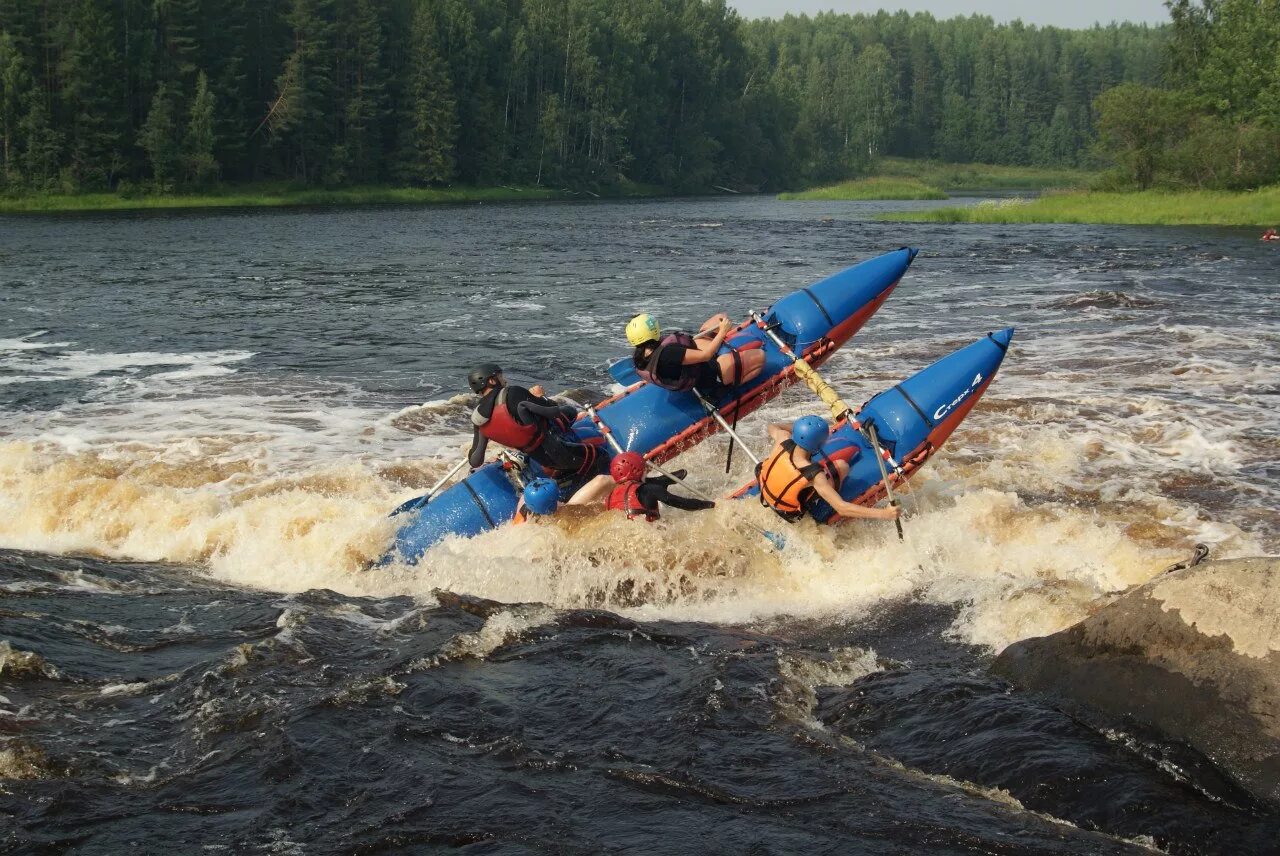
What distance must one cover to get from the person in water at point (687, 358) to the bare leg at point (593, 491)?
108cm

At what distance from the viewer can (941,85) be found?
477 feet

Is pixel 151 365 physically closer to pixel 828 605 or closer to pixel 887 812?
pixel 828 605

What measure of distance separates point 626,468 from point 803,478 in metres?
1.49

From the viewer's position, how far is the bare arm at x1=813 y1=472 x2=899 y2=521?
921 centimetres

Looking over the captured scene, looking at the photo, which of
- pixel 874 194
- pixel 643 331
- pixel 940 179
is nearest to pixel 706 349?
pixel 643 331

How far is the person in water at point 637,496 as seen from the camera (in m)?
9.88

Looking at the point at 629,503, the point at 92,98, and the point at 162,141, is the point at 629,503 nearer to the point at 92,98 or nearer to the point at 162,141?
the point at 162,141

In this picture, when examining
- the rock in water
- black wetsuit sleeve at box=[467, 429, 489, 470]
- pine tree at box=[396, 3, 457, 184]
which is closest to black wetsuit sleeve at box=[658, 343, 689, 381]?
black wetsuit sleeve at box=[467, 429, 489, 470]

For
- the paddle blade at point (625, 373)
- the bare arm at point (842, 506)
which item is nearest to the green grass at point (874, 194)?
the paddle blade at point (625, 373)

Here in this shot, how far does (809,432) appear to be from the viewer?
9305mm

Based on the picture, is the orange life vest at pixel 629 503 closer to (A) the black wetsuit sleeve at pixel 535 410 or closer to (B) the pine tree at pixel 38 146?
(A) the black wetsuit sleeve at pixel 535 410

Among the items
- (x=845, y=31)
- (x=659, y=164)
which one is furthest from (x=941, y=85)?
(x=659, y=164)

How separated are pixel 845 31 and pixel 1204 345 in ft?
524

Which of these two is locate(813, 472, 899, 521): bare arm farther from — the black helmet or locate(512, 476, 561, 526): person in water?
the black helmet
